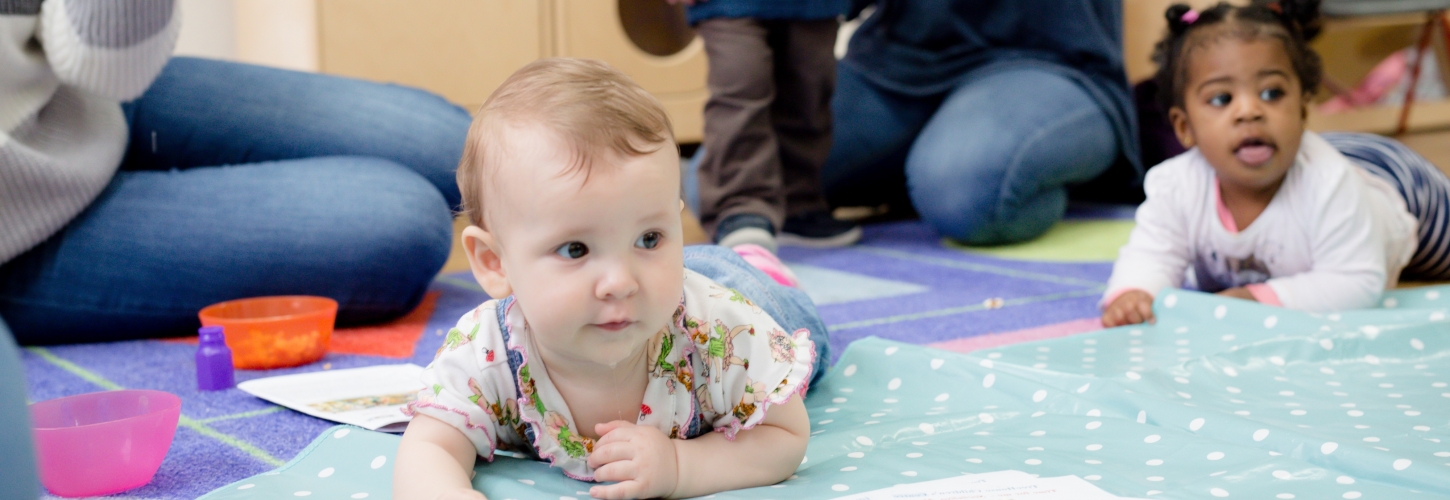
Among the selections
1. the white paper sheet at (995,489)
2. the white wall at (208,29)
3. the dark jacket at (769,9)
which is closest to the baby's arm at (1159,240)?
the dark jacket at (769,9)

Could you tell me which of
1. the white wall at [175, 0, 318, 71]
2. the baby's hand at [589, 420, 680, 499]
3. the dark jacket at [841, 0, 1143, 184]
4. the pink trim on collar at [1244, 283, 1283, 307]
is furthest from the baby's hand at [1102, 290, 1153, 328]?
the white wall at [175, 0, 318, 71]

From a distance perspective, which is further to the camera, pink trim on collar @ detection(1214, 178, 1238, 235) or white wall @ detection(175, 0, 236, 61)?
white wall @ detection(175, 0, 236, 61)

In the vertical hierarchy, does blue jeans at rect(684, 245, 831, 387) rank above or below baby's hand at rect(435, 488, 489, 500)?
above

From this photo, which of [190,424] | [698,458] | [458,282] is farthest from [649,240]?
[458,282]

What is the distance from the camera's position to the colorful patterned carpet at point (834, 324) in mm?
892

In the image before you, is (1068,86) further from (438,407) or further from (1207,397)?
(438,407)

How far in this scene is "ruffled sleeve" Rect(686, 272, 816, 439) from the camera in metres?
0.73

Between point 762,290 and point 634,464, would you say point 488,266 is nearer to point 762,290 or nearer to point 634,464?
point 634,464

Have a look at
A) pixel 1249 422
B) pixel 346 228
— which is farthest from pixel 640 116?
pixel 346 228

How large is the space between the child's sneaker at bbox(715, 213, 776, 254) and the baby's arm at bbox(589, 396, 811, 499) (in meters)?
0.96

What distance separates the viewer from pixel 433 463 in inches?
26.4

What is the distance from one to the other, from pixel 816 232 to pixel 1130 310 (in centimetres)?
82

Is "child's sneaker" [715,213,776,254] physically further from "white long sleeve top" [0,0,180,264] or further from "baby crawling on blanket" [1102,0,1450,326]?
"white long sleeve top" [0,0,180,264]

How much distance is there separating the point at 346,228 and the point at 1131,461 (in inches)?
36.4
